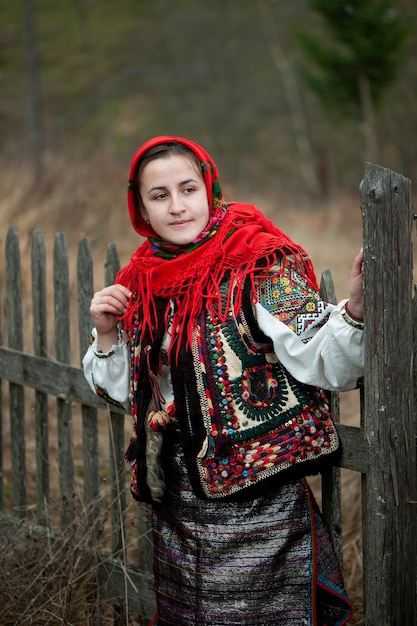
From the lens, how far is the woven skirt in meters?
2.14

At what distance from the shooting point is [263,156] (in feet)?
84.8

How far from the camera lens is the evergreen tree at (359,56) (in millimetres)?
14672

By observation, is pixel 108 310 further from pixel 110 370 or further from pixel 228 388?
pixel 228 388

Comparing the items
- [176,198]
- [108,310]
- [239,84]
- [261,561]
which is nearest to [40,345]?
[108,310]

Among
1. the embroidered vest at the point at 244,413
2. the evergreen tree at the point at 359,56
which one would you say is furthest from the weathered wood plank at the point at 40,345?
the evergreen tree at the point at 359,56

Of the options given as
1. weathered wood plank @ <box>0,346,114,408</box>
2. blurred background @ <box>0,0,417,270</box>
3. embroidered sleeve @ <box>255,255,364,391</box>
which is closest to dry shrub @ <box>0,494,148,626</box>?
weathered wood plank @ <box>0,346,114,408</box>

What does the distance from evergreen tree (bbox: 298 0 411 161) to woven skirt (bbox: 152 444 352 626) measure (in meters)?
12.9

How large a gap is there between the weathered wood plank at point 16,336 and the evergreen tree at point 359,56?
11.7 meters

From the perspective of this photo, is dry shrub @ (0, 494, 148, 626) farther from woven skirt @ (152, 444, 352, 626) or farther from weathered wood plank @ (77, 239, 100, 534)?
woven skirt @ (152, 444, 352, 626)

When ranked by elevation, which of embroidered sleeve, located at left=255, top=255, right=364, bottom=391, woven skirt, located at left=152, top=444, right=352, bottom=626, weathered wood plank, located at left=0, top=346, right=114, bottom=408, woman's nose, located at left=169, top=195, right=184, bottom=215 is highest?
woman's nose, located at left=169, top=195, right=184, bottom=215

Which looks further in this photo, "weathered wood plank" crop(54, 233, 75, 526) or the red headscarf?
"weathered wood plank" crop(54, 233, 75, 526)

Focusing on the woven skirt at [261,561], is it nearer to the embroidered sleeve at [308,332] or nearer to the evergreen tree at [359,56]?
the embroidered sleeve at [308,332]

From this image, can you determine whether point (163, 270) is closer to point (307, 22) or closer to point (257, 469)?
point (257, 469)

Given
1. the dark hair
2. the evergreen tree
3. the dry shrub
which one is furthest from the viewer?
the evergreen tree
